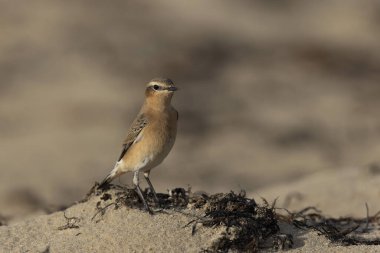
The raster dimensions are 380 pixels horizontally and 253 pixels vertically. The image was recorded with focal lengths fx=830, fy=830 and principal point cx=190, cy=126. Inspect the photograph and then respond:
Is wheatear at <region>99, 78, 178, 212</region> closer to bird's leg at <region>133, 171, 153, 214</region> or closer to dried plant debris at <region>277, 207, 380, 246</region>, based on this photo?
bird's leg at <region>133, 171, 153, 214</region>

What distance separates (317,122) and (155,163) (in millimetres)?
9860

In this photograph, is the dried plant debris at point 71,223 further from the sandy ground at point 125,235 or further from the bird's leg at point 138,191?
the bird's leg at point 138,191

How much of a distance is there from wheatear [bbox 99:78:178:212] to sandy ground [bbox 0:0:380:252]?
1042 mm

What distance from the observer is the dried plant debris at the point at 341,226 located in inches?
296

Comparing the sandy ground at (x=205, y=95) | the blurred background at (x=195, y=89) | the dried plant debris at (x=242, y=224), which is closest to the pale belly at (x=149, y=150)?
the dried plant debris at (x=242, y=224)

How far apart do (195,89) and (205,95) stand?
46cm

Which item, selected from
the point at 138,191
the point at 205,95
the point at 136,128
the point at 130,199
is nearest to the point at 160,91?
the point at 136,128

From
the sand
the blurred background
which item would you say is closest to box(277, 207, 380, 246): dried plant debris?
the sand

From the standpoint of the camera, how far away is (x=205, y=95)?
19047 mm

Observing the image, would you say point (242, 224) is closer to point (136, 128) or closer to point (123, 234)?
point (123, 234)

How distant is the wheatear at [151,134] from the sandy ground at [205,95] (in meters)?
1.04

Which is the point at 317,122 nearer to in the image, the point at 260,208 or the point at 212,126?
the point at 212,126

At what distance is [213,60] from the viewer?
70.4ft

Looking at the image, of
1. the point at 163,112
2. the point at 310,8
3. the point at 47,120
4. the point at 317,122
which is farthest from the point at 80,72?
the point at 163,112
